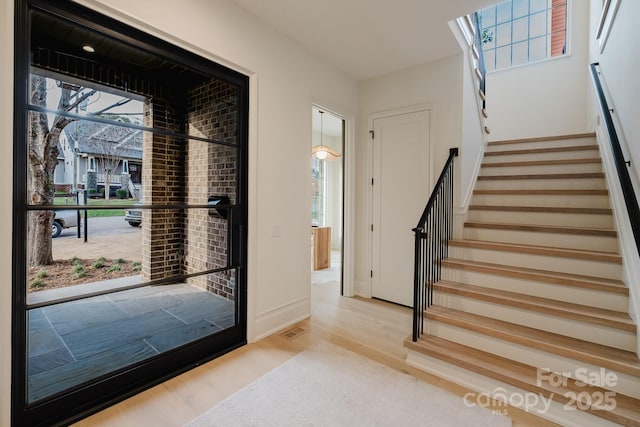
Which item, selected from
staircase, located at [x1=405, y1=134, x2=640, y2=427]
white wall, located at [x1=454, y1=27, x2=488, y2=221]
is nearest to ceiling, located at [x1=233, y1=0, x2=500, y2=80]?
→ white wall, located at [x1=454, y1=27, x2=488, y2=221]

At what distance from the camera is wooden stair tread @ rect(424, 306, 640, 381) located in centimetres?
178

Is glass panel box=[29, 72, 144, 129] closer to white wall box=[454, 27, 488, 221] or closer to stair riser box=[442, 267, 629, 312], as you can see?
stair riser box=[442, 267, 629, 312]

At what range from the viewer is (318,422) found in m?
1.71

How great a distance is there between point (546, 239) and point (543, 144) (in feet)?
6.13

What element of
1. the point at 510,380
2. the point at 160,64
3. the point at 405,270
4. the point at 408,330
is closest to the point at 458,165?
the point at 405,270

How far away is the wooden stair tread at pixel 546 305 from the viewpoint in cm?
195

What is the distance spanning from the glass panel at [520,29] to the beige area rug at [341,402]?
6.05 m

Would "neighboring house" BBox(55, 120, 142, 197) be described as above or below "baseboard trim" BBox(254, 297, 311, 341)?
above

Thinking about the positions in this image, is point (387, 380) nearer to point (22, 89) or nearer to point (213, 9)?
point (22, 89)

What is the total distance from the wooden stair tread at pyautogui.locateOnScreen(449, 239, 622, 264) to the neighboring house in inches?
119

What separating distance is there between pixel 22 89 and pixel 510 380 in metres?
3.34

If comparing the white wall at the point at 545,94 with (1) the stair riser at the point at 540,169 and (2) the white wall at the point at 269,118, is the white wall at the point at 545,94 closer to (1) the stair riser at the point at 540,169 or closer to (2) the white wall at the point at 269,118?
(1) the stair riser at the point at 540,169

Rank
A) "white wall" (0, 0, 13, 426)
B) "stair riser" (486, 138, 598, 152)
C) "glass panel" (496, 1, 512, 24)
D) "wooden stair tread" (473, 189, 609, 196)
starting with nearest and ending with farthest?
"white wall" (0, 0, 13, 426) → "wooden stair tread" (473, 189, 609, 196) → "stair riser" (486, 138, 598, 152) → "glass panel" (496, 1, 512, 24)

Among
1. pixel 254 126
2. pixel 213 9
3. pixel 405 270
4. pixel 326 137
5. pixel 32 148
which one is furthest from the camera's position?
pixel 326 137
